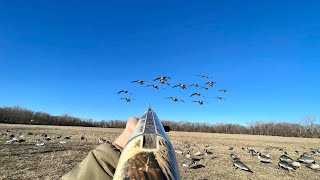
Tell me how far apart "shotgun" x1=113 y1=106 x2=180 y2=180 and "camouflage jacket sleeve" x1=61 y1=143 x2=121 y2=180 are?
1.38 meters

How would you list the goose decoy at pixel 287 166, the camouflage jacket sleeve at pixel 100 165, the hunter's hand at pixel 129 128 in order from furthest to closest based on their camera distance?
1. the goose decoy at pixel 287 166
2. the camouflage jacket sleeve at pixel 100 165
3. the hunter's hand at pixel 129 128

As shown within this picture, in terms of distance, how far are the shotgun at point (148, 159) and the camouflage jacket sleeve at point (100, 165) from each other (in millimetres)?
1377

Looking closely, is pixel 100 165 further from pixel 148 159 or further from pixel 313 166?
pixel 313 166

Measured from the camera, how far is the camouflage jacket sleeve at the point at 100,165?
108 inches

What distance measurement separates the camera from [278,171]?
1499 cm

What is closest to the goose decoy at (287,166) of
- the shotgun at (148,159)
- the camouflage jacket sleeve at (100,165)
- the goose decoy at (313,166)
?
the goose decoy at (313,166)

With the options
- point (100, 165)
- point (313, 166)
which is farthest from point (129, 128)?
point (313, 166)

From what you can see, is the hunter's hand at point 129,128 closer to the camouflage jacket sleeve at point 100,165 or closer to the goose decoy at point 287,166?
the camouflage jacket sleeve at point 100,165

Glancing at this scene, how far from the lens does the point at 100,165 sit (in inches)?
110

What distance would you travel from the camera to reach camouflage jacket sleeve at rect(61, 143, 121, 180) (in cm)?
275

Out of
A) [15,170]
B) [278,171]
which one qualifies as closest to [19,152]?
[15,170]

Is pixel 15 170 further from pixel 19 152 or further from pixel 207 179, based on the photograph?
pixel 207 179

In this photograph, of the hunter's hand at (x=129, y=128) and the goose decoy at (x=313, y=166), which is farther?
the goose decoy at (x=313, y=166)

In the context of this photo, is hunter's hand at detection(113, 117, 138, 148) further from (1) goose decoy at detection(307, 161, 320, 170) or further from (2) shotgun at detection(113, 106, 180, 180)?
(1) goose decoy at detection(307, 161, 320, 170)
